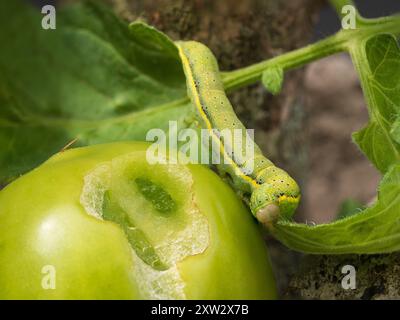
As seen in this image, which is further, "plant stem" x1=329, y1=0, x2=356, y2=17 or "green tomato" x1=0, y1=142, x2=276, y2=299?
"plant stem" x1=329, y1=0, x2=356, y2=17

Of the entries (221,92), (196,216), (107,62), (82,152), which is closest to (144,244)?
(196,216)

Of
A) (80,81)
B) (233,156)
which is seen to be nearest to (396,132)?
(233,156)

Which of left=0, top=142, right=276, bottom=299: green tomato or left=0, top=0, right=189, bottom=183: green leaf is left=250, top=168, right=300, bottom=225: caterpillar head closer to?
left=0, top=142, right=276, bottom=299: green tomato

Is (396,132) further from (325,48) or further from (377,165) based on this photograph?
(325,48)

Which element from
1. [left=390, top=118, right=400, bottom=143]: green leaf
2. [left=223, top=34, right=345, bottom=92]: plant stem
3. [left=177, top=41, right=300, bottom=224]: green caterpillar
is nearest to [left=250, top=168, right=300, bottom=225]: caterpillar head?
[left=177, top=41, right=300, bottom=224]: green caterpillar

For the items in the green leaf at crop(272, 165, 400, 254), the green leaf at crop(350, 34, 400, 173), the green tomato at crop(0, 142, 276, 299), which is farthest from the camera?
the green leaf at crop(350, 34, 400, 173)

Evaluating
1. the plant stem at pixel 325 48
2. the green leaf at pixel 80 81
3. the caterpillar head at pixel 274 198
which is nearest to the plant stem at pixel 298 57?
the plant stem at pixel 325 48

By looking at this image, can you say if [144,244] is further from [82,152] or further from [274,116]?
[274,116]

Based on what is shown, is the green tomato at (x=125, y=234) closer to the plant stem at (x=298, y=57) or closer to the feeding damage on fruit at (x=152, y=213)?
the feeding damage on fruit at (x=152, y=213)
